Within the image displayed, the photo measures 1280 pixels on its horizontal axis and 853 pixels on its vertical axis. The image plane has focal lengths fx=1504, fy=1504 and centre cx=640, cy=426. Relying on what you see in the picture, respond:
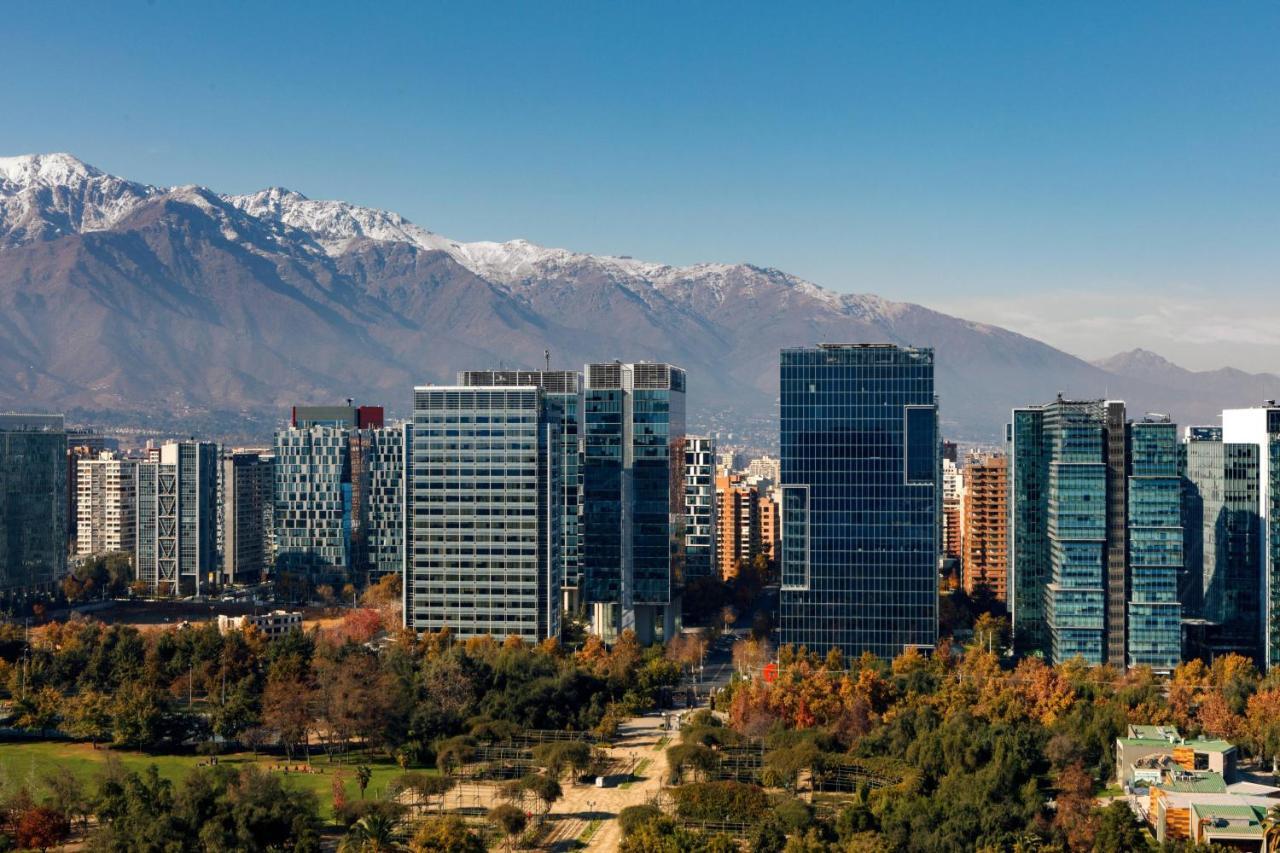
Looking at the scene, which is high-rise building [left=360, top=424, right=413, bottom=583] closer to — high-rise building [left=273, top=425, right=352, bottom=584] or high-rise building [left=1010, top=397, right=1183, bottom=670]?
high-rise building [left=273, top=425, right=352, bottom=584]

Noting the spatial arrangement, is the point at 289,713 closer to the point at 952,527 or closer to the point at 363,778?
the point at 363,778

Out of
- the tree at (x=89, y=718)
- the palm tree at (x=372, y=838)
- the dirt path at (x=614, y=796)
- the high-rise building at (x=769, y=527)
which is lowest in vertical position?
the dirt path at (x=614, y=796)

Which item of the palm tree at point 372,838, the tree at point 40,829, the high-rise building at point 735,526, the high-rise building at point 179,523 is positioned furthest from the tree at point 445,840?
the high-rise building at point 179,523

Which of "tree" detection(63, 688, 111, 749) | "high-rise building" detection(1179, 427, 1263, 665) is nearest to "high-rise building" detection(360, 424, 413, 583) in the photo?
"tree" detection(63, 688, 111, 749)

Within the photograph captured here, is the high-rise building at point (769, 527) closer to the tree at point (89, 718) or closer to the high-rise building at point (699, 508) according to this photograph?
the high-rise building at point (699, 508)

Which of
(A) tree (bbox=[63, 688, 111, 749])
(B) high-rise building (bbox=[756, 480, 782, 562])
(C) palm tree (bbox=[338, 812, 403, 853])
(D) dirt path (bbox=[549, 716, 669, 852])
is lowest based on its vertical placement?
(D) dirt path (bbox=[549, 716, 669, 852])

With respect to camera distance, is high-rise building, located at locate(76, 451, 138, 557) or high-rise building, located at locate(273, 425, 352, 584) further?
high-rise building, located at locate(76, 451, 138, 557)

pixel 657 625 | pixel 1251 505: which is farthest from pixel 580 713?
pixel 1251 505
